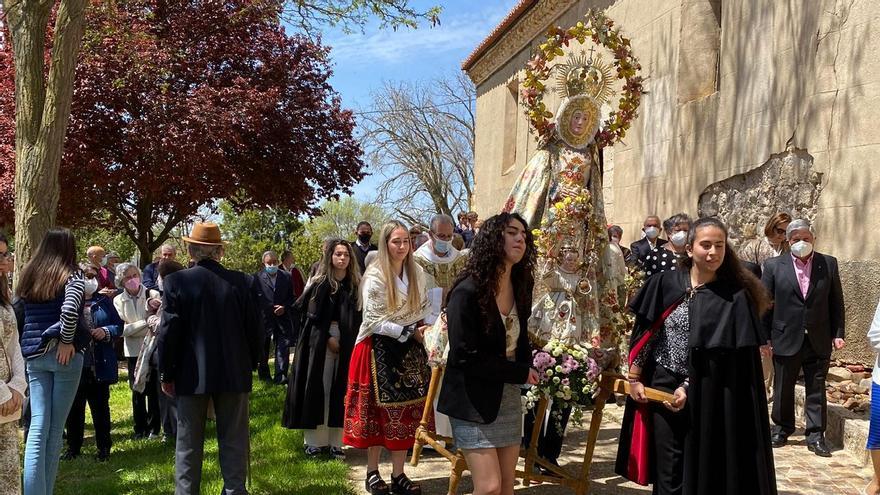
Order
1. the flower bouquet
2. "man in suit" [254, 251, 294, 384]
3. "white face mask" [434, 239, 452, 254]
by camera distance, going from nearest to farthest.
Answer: the flower bouquet, "white face mask" [434, 239, 452, 254], "man in suit" [254, 251, 294, 384]

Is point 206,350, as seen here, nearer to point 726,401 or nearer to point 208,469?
point 208,469

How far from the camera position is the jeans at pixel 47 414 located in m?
4.94

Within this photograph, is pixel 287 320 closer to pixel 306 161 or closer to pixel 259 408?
pixel 259 408

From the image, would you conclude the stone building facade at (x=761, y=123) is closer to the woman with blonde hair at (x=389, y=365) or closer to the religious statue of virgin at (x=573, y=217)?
the religious statue of virgin at (x=573, y=217)

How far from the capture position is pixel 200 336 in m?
5.00

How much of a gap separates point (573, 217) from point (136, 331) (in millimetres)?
4717

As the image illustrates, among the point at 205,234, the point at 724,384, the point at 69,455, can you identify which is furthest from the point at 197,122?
the point at 724,384

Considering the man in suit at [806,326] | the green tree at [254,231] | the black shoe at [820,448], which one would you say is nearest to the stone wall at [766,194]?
the man in suit at [806,326]

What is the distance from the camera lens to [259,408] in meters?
9.16

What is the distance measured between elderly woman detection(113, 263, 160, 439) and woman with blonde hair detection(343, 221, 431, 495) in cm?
311

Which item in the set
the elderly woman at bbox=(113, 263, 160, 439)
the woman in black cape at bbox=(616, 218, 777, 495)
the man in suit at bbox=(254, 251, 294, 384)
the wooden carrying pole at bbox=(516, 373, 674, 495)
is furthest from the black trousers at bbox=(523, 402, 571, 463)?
the man in suit at bbox=(254, 251, 294, 384)

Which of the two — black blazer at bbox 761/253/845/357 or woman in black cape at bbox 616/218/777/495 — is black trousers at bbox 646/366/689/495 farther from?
black blazer at bbox 761/253/845/357

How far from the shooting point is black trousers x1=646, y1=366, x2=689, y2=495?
14.1ft

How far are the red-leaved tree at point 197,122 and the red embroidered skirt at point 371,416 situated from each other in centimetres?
752
